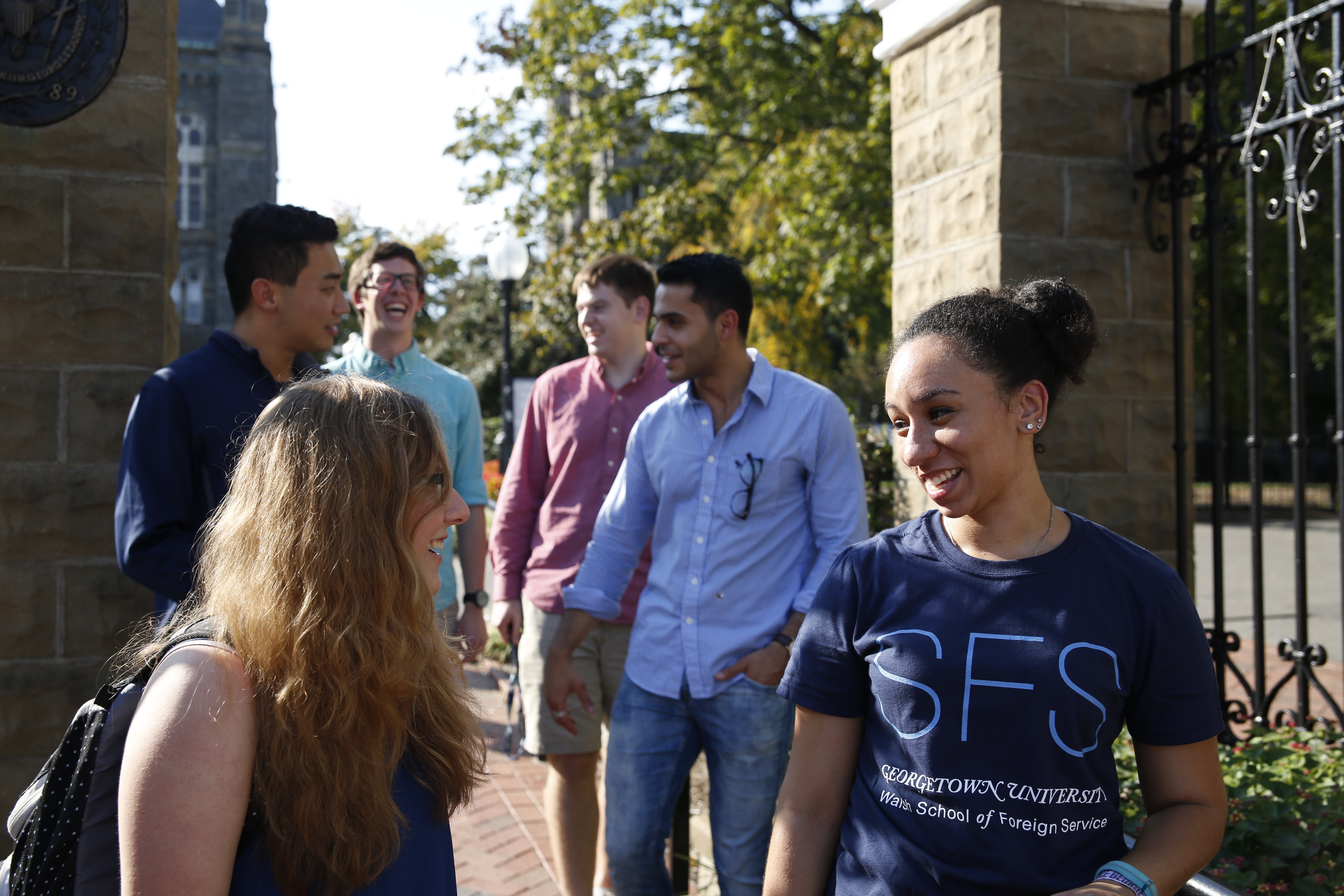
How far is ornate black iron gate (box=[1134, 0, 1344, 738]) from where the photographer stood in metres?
3.41

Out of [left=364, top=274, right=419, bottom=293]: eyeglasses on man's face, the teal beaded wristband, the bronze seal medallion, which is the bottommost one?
the teal beaded wristband

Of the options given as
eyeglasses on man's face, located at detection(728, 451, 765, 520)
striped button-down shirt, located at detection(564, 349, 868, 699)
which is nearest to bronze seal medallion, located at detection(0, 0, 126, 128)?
striped button-down shirt, located at detection(564, 349, 868, 699)

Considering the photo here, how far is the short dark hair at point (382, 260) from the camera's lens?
13.8ft

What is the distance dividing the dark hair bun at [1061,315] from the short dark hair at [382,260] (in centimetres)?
281

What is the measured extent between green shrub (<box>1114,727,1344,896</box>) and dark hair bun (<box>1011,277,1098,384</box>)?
0.97 m

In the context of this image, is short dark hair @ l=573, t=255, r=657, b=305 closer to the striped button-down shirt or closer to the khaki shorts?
the striped button-down shirt

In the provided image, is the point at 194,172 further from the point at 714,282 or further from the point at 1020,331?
the point at 1020,331

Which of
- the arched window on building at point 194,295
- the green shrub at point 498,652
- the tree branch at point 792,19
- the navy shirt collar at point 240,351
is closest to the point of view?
the navy shirt collar at point 240,351

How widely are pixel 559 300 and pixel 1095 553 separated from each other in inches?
641

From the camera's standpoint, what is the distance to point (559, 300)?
17672 millimetres

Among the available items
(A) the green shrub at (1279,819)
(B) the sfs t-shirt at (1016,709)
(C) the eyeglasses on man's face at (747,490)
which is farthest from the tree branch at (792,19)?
(B) the sfs t-shirt at (1016,709)

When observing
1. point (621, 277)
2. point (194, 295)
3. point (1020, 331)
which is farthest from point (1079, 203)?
point (194, 295)

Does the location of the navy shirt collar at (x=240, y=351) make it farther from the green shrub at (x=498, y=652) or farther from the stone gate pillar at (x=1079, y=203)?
the green shrub at (x=498, y=652)

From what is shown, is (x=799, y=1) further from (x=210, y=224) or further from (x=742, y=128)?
(x=210, y=224)
